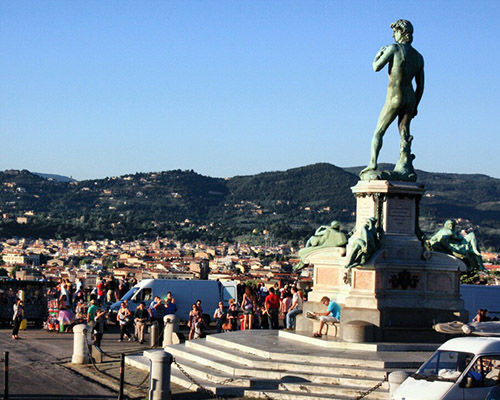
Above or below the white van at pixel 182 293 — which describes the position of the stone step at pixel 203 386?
below

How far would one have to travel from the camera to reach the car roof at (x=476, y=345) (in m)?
12.2

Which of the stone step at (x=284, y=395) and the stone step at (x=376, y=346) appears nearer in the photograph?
the stone step at (x=284, y=395)

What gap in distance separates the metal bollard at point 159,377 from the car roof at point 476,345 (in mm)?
3933

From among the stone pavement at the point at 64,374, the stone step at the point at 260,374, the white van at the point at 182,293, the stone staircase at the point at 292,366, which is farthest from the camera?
the white van at the point at 182,293

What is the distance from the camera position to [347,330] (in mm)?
Answer: 16844

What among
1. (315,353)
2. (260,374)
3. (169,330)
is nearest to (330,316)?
(315,353)

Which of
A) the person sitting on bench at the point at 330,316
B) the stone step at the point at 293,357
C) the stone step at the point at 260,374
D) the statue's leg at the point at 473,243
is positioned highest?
the statue's leg at the point at 473,243

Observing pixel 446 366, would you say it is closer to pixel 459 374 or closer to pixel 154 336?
pixel 459 374

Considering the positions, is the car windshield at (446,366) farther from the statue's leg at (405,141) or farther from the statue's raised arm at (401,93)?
the statue's leg at (405,141)

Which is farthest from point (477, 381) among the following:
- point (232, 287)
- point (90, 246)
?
point (90, 246)

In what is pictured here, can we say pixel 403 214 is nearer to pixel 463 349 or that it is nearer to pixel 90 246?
pixel 463 349

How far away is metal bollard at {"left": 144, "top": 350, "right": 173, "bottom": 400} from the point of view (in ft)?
46.9

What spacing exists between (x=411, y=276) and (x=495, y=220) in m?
180

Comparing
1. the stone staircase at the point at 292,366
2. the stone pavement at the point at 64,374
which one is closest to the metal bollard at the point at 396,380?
the stone staircase at the point at 292,366
